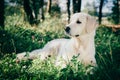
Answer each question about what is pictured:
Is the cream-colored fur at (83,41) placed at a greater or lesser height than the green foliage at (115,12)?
greater

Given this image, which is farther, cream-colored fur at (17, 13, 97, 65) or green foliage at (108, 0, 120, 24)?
green foliage at (108, 0, 120, 24)

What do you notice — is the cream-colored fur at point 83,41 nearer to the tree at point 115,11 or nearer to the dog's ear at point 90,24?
the dog's ear at point 90,24

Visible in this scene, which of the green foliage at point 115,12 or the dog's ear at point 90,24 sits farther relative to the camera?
the green foliage at point 115,12

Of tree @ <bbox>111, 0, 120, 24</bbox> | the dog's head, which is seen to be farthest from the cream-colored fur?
tree @ <bbox>111, 0, 120, 24</bbox>

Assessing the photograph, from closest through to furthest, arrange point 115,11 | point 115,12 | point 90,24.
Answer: point 90,24 < point 115,12 < point 115,11

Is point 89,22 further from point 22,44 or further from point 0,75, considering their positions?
point 22,44

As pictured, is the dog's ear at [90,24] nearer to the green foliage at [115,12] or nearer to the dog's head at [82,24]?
the dog's head at [82,24]

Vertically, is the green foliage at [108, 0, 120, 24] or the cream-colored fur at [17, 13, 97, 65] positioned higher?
the cream-colored fur at [17, 13, 97, 65]

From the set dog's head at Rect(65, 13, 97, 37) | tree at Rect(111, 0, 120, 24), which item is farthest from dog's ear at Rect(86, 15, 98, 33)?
tree at Rect(111, 0, 120, 24)

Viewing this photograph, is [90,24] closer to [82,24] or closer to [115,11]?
[82,24]

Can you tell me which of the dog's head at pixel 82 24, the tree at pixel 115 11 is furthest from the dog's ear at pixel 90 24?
the tree at pixel 115 11

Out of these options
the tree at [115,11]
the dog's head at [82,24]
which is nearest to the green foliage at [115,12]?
the tree at [115,11]

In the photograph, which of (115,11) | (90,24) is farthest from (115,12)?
(90,24)

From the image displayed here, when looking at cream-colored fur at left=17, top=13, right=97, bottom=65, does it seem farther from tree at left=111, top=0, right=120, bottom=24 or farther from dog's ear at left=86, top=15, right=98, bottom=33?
tree at left=111, top=0, right=120, bottom=24
